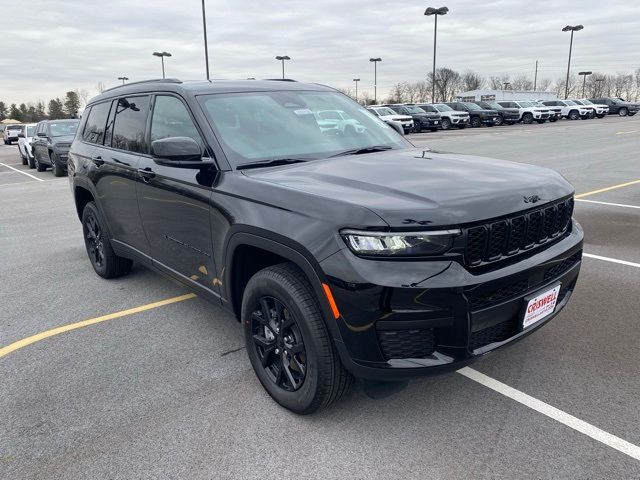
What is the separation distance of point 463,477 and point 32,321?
12.1 ft

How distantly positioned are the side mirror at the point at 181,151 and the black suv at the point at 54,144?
42.6 ft

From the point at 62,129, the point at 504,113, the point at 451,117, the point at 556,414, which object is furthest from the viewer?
the point at 504,113

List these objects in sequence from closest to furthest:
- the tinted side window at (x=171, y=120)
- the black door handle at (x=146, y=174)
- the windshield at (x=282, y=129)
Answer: the windshield at (x=282, y=129) → the tinted side window at (x=171, y=120) → the black door handle at (x=146, y=174)

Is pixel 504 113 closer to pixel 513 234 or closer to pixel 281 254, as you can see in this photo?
pixel 513 234

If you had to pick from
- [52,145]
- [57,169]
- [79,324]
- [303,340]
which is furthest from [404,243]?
[52,145]

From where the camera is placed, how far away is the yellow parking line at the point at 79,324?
397 centimetres

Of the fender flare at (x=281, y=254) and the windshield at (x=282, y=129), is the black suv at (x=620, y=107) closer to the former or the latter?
the windshield at (x=282, y=129)

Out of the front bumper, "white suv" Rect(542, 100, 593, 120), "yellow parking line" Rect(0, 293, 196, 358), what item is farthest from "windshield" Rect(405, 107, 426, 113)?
the front bumper

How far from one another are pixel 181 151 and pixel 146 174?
0.89 m

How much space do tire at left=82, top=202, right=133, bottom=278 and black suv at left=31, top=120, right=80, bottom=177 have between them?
10391 millimetres

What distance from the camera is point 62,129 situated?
641 inches

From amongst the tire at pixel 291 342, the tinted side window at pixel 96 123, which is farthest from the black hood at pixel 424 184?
the tinted side window at pixel 96 123

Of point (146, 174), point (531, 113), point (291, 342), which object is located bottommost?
point (291, 342)

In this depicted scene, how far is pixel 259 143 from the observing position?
11.3 feet
